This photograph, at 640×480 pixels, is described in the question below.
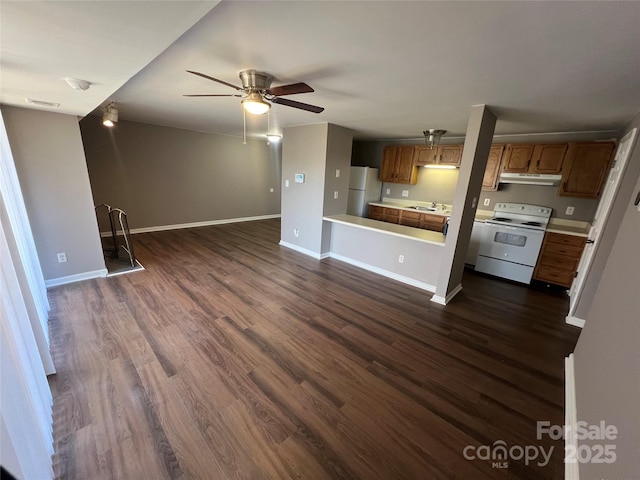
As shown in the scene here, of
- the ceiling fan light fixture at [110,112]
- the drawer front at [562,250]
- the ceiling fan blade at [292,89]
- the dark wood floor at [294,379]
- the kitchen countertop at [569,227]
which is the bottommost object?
the dark wood floor at [294,379]

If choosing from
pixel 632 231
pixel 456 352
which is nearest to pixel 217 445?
pixel 456 352

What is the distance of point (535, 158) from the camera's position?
4094 mm

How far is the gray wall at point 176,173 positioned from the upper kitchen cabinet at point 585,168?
255 inches

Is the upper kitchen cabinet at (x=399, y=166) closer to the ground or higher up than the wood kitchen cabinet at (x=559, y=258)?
higher up

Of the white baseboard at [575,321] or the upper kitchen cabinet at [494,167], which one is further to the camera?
the upper kitchen cabinet at [494,167]

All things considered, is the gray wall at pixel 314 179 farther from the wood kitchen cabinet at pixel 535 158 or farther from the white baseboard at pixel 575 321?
the white baseboard at pixel 575 321

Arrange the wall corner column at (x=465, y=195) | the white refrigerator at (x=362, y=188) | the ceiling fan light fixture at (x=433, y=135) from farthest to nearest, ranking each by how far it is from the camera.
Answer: the white refrigerator at (x=362, y=188)
the ceiling fan light fixture at (x=433, y=135)
the wall corner column at (x=465, y=195)

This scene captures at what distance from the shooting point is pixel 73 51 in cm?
137

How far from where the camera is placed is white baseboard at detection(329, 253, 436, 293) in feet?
12.2

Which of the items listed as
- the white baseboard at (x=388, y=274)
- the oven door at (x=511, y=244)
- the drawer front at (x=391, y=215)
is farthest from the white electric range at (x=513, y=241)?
the drawer front at (x=391, y=215)

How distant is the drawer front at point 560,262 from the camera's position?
374 centimetres

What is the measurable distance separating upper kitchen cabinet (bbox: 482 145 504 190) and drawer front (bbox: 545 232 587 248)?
3.70 ft

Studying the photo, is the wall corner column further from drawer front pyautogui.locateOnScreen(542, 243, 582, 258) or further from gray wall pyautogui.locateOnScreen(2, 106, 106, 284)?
gray wall pyautogui.locateOnScreen(2, 106, 106, 284)

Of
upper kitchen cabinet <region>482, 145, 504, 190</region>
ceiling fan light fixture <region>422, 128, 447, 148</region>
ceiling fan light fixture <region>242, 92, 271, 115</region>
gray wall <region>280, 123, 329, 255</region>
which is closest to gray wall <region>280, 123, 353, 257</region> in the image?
gray wall <region>280, 123, 329, 255</region>
